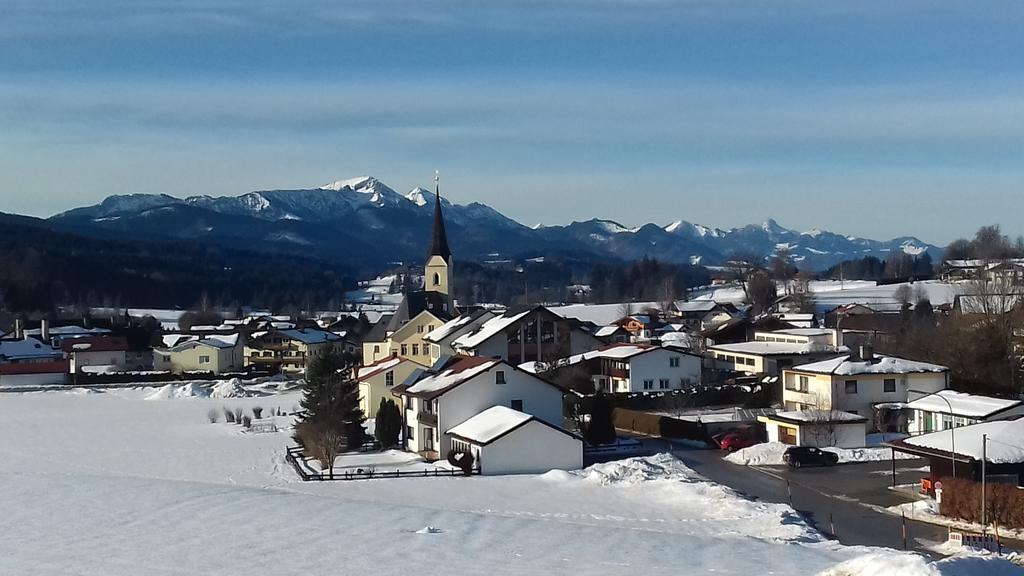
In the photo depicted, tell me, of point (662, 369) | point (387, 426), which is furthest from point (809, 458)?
point (662, 369)

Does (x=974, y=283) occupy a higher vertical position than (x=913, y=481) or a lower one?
higher

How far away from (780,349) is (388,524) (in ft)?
112

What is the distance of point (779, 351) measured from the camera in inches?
1966

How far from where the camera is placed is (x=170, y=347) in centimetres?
8025

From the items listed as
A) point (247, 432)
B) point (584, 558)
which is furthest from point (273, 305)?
point (584, 558)

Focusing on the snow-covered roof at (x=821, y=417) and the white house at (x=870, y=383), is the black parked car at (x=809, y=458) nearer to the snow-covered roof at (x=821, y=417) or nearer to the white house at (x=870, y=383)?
the snow-covered roof at (x=821, y=417)

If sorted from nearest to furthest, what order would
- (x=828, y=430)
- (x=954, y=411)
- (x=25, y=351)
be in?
(x=954, y=411) < (x=828, y=430) < (x=25, y=351)

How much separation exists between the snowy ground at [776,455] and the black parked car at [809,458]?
497 millimetres

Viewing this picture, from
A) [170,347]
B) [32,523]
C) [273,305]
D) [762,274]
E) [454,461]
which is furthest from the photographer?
[273,305]

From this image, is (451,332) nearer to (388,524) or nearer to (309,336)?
(388,524)

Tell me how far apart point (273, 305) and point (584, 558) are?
515 feet

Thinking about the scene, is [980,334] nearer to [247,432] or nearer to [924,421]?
[924,421]

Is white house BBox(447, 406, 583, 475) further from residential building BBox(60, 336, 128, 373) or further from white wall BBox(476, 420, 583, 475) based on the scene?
residential building BBox(60, 336, 128, 373)

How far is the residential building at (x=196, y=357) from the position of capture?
77000 millimetres
